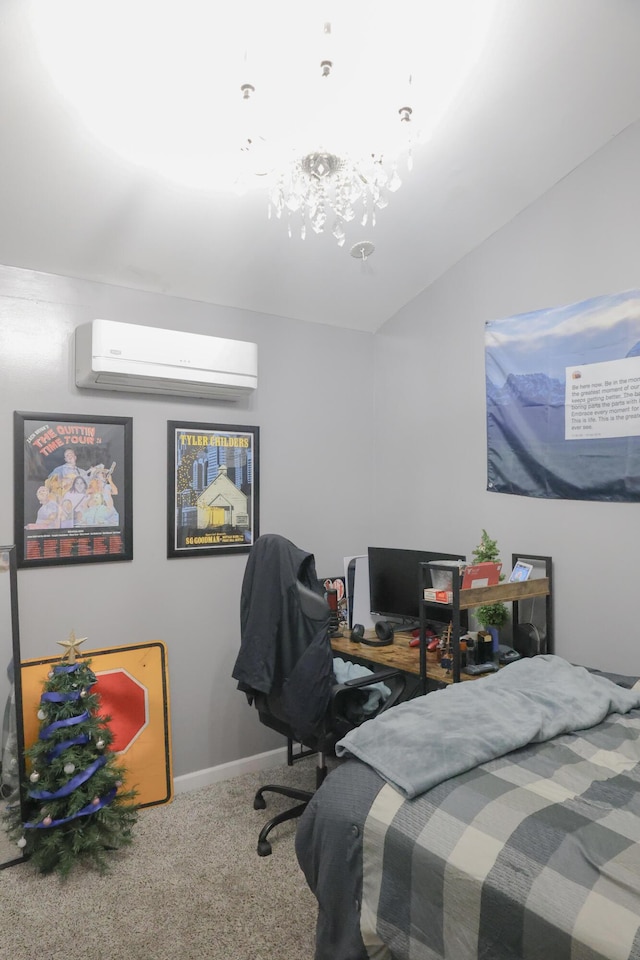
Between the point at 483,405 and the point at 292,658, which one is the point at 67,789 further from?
the point at 483,405

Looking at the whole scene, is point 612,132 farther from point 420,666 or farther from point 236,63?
point 420,666

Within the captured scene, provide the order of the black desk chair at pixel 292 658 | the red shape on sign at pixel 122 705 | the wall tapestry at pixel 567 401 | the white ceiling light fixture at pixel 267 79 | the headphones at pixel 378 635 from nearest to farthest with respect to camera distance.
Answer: the white ceiling light fixture at pixel 267 79
the black desk chair at pixel 292 658
the wall tapestry at pixel 567 401
the red shape on sign at pixel 122 705
the headphones at pixel 378 635

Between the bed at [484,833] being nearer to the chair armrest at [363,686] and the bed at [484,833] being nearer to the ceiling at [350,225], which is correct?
the chair armrest at [363,686]

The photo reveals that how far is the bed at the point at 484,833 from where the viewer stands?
115cm

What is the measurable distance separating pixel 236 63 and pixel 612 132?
1520mm

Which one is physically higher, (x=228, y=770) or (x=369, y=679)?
(x=369, y=679)

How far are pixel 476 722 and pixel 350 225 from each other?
7.17 ft

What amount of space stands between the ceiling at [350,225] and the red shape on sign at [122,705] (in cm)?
184

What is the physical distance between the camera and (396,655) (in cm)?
284

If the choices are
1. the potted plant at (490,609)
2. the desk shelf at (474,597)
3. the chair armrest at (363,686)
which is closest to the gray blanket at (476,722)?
the desk shelf at (474,597)

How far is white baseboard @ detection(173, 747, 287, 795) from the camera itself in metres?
3.06

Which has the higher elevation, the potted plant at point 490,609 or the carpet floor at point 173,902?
the potted plant at point 490,609

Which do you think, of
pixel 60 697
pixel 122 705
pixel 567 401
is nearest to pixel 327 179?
pixel 567 401

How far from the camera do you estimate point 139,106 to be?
2057 millimetres
